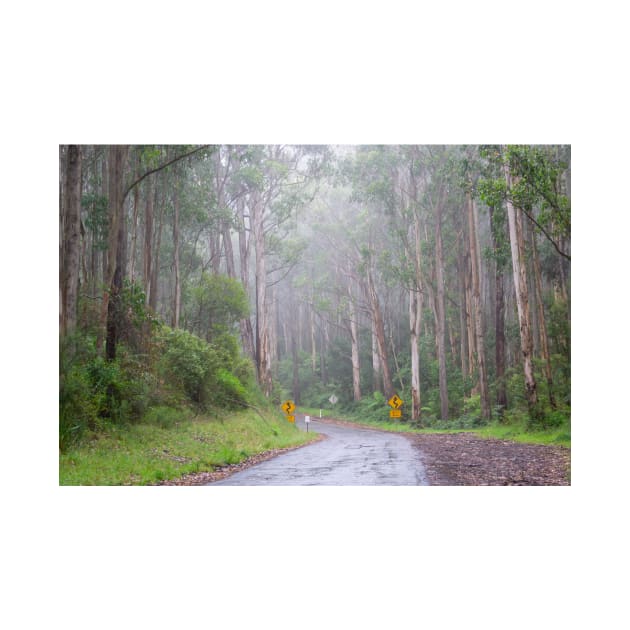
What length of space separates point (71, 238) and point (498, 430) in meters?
8.09

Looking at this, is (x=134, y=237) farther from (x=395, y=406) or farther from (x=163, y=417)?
(x=395, y=406)

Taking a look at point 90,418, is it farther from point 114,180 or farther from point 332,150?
point 332,150

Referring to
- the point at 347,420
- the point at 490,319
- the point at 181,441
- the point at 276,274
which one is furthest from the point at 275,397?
the point at 490,319

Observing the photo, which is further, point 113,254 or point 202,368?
point 202,368

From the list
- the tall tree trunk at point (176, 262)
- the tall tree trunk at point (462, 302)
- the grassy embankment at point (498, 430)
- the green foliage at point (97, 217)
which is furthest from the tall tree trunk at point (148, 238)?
the tall tree trunk at point (462, 302)

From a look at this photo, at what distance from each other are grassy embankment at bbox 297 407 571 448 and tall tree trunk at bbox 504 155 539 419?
47 centimetres

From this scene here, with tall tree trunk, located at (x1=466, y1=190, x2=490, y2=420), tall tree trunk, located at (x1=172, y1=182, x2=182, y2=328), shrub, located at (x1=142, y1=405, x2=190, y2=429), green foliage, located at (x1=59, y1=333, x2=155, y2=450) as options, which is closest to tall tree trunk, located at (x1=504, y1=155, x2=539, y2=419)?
tall tree trunk, located at (x1=466, y1=190, x2=490, y2=420)

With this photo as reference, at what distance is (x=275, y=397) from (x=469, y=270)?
8.16 meters

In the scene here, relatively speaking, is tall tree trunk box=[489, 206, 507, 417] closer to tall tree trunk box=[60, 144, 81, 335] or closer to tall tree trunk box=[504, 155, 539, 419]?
tall tree trunk box=[504, 155, 539, 419]

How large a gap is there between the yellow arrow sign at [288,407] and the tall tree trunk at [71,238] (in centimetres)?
490

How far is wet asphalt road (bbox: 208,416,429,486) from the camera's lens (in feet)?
26.9

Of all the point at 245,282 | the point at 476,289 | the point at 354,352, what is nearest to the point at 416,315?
the point at 476,289

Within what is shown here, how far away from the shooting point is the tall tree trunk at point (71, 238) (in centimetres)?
867

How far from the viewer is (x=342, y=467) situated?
8.95 meters
